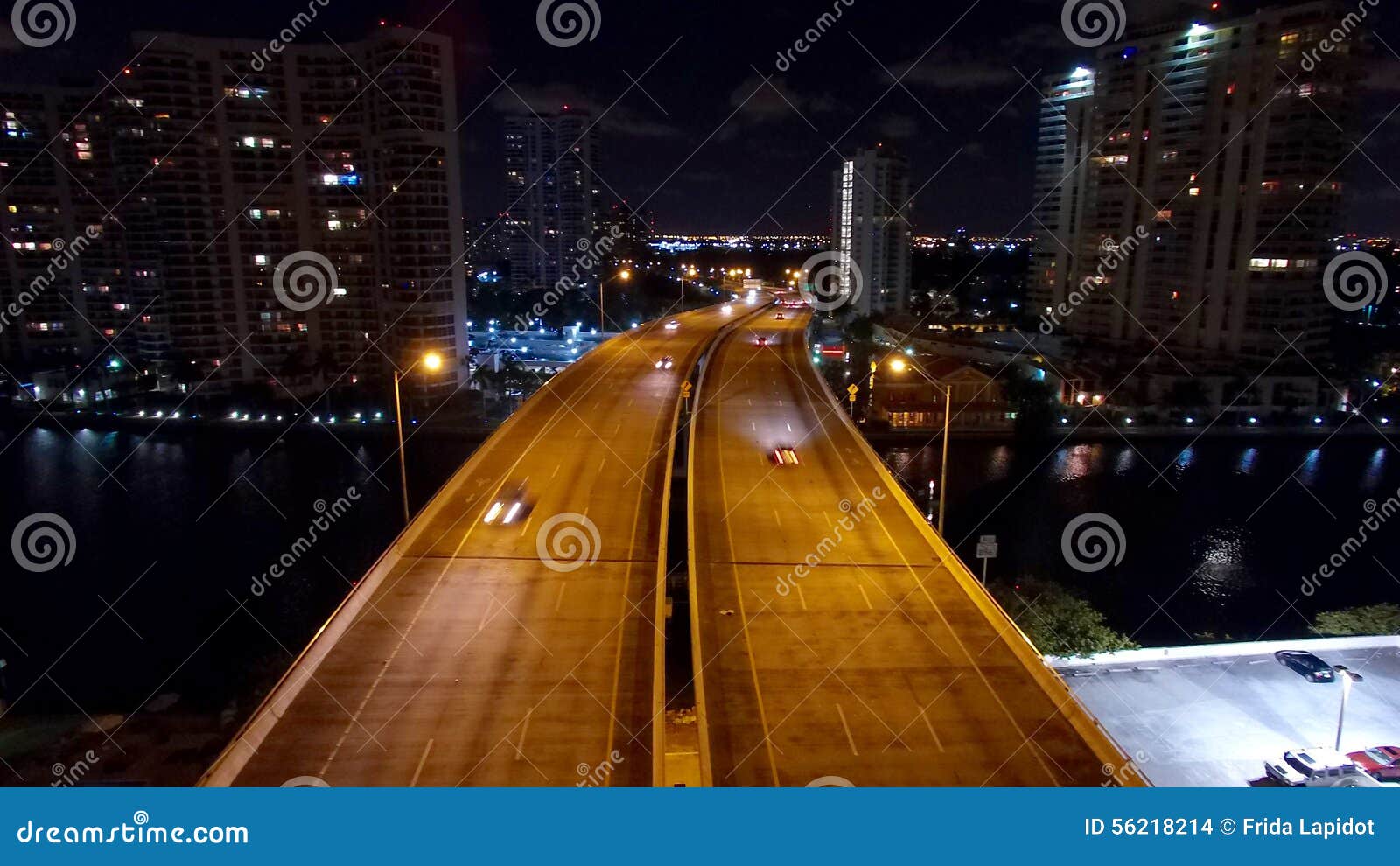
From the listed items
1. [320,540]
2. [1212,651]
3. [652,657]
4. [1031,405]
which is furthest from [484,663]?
[1031,405]

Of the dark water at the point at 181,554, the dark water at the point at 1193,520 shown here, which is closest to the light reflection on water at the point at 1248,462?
the dark water at the point at 1193,520

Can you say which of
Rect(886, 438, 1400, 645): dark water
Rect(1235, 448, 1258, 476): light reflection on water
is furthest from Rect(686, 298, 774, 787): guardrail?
Rect(1235, 448, 1258, 476): light reflection on water

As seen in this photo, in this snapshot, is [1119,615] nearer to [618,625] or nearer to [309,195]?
[618,625]

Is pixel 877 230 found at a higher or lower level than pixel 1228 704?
higher

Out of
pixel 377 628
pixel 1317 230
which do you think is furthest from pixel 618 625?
pixel 1317 230

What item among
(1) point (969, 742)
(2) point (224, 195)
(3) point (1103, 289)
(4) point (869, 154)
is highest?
(4) point (869, 154)

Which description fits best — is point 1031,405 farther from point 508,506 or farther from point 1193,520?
point 508,506
